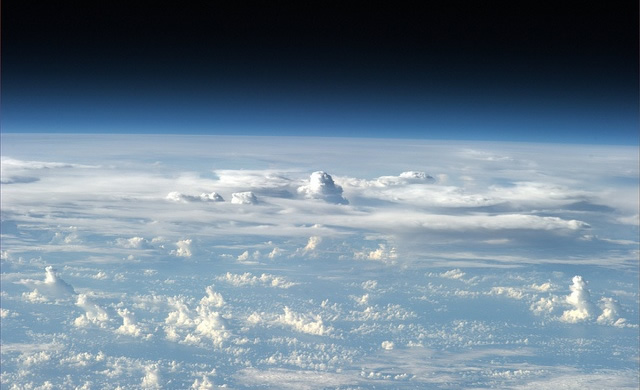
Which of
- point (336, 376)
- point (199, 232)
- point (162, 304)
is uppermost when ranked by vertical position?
point (199, 232)

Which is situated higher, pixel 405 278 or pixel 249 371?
pixel 405 278

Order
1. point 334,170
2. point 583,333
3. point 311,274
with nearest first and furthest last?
point 334,170, point 583,333, point 311,274

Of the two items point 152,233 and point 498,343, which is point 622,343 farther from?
point 152,233

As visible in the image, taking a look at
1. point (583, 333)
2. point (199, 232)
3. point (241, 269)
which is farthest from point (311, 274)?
point (583, 333)

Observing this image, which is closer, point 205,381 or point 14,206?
point 205,381

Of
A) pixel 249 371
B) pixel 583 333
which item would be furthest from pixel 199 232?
pixel 583 333

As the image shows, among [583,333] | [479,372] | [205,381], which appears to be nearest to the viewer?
[205,381]

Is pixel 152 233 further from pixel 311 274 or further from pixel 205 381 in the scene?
pixel 311 274

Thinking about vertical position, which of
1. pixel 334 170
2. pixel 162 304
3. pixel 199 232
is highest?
pixel 334 170

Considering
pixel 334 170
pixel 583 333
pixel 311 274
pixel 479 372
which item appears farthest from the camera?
pixel 311 274
